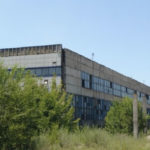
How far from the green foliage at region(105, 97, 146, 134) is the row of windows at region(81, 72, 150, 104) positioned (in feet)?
43.6

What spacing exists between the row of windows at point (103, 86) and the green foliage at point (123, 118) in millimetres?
13278

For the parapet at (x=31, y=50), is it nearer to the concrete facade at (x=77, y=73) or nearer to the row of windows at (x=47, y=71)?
the concrete facade at (x=77, y=73)

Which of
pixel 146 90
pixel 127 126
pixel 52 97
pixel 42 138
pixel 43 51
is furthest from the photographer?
pixel 146 90

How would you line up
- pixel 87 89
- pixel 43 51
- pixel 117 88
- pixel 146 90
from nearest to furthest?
1. pixel 43 51
2. pixel 87 89
3. pixel 117 88
4. pixel 146 90

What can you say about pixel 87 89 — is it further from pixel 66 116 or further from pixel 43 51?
pixel 66 116

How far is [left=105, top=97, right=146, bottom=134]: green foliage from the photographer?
100 ft

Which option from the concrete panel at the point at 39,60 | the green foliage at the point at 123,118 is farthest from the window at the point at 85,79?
the green foliage at the point at 123,118

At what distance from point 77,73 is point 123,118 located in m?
13.8

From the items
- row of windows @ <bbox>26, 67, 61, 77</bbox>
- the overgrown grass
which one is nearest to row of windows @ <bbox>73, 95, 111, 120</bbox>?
row of windows @ <bbox>26, 67, 61, 77</bbox>

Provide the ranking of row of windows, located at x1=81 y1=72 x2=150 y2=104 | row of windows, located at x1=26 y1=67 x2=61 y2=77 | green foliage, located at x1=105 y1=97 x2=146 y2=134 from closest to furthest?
green foliage, located at x1=105 y1=97 x2=146 y2=134 → row of windows, located at x1=26 y1=67 x2=61 y2=77 → row of windows, located at x1=81 y1=72 x2=150 y2=104

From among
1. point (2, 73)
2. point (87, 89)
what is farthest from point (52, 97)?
point (87, 89)

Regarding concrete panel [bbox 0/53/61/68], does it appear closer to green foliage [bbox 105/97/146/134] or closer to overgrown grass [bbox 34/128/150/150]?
green foliage [bbox 105/97/146/134]

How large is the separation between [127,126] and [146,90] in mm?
44330

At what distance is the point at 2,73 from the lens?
40.5ft
